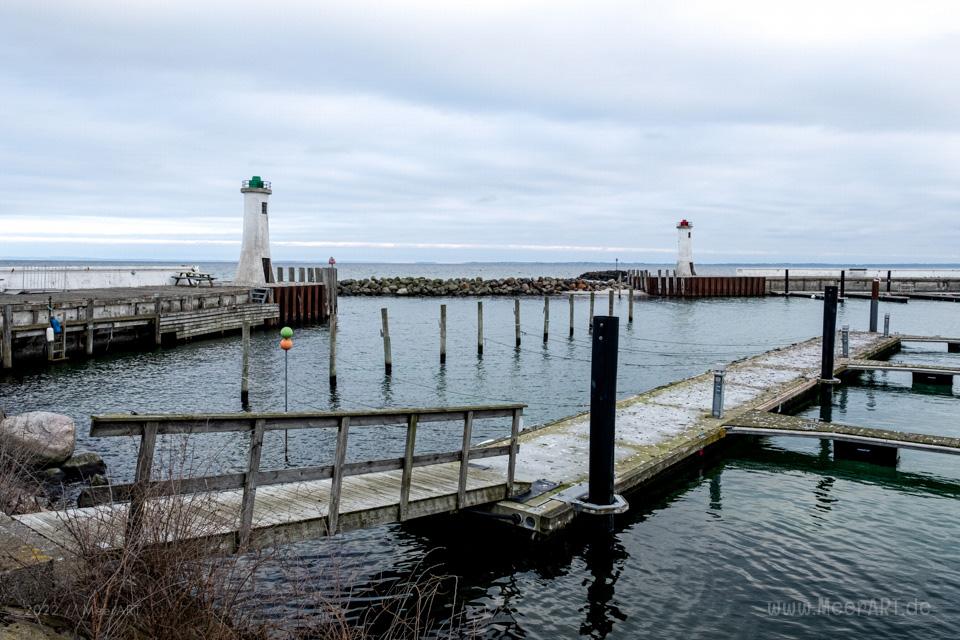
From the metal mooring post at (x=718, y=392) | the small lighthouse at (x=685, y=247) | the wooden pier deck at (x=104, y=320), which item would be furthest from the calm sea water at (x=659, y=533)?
the small lighthouse at (x=685, y=247)

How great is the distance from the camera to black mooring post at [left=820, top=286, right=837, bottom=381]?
66.0 ft

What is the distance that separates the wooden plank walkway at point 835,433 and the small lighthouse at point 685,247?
193 ft

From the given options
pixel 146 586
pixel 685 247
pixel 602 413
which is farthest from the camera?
pixel 685 247

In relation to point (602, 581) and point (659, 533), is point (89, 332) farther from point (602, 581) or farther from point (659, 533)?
point (602, 581)

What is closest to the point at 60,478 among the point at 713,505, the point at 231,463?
the point at 231,463

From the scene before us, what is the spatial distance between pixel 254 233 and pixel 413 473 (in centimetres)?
3784

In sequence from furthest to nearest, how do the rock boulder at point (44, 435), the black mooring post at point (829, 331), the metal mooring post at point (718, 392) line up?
the black mooring post at point (829, 331) → the metal mooring post at point (718, 392) → the rock boulder at point (44, 435)

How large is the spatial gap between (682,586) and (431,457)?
3695mm

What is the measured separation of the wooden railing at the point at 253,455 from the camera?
5.48 metres

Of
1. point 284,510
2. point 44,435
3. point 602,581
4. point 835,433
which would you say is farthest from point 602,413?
point 44,435

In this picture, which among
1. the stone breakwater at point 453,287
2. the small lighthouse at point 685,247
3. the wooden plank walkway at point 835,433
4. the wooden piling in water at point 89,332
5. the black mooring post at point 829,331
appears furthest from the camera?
the stone breakwater at point 453,287

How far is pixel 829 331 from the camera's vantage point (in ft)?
66.4

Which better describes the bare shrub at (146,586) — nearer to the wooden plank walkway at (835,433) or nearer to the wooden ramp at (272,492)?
the wooden ramp at (272,492)

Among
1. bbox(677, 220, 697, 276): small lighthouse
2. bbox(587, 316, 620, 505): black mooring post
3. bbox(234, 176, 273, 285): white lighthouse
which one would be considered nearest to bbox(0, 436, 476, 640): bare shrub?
bbox(587, 316, 620, 505): black mooring post
